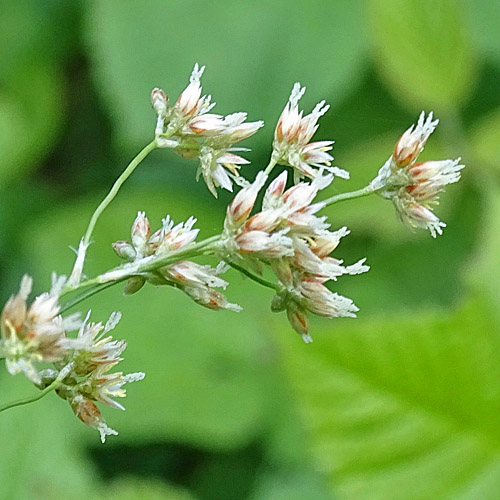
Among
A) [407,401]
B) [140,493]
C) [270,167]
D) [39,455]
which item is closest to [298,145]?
[270,167]

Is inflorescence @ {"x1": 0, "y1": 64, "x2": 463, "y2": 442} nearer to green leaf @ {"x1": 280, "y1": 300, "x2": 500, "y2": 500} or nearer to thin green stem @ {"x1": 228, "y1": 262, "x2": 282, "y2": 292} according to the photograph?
thin green stem @ {"x1": 228, "y1": 262, "x2": 282, "y2": 292}

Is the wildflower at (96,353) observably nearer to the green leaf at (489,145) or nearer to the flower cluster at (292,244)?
the flower cluster at (292,244)

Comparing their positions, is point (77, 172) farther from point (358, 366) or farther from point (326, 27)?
point (358, 366)

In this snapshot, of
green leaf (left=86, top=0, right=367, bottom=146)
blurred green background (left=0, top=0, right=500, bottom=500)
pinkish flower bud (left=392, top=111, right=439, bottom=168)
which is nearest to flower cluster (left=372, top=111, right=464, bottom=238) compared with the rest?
pinkish flower bud (left=392, top=111, right=439, bottom=168)

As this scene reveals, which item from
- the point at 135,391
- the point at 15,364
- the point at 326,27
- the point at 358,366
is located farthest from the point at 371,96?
the point at 15,364

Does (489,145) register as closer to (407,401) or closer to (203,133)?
(407,401)

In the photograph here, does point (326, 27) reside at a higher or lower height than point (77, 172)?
higher
